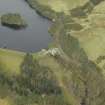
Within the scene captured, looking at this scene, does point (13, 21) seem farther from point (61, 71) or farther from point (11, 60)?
point (61, 71)

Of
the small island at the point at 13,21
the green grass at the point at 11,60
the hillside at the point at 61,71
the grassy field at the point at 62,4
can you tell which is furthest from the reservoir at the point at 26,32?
the green grass at the point at 11,60

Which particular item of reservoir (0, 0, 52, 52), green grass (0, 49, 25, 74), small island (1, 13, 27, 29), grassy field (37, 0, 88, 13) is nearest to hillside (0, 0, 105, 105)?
green grass (0, 49, 25, 74)

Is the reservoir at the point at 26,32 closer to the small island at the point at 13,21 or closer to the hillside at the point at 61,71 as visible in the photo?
the small island at the point at 13,21

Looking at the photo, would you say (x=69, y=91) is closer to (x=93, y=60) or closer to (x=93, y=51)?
(x=93, y=60)

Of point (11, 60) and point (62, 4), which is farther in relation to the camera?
point (62, 4)

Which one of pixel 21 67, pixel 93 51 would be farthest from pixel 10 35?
pixel 21 67

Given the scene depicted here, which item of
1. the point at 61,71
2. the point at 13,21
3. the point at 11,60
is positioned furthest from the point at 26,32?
the point at 61,71

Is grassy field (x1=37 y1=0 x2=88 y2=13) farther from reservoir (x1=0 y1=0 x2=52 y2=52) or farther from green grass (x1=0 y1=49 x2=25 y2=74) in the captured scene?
green grass (x1=0 y1=49 x2=25 y2=74)
